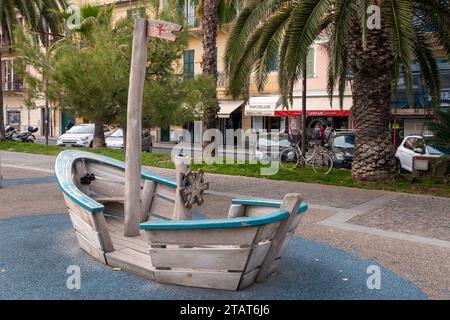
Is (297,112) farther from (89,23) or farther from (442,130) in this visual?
(442,130)

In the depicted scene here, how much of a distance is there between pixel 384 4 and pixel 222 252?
680 centimetres

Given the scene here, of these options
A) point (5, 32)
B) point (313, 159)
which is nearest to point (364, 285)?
point (313, 159)

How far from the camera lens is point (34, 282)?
4453 mm

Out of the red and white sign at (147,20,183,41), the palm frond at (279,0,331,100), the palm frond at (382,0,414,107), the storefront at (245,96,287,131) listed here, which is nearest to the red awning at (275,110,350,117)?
the storefront at (245,96,287,131)

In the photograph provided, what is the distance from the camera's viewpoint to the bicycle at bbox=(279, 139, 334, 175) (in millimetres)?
14245

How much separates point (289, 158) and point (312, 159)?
1315 millimetres

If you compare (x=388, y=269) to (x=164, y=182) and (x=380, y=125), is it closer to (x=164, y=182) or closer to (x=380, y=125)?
(x=164, y=182)

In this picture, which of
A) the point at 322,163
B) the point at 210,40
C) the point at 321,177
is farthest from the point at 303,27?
the point at 210,40

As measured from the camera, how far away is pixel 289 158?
52.2ft

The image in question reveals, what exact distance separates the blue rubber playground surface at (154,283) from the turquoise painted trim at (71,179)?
27.4 inches

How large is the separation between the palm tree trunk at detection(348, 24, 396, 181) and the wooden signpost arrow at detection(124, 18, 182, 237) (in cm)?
733

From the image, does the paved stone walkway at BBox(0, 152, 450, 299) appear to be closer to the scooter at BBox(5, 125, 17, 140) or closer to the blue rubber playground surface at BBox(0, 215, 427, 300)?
the blue rubber playground surface at BBox(0, 215, 427, 300)

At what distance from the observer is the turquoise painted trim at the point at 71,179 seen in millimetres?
4684

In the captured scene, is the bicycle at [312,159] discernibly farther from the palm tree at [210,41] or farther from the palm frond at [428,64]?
the palm frond at [428,64]
